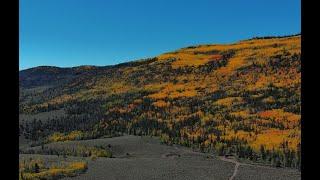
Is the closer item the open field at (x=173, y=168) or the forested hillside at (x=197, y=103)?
the open field at (x=173, y=168)

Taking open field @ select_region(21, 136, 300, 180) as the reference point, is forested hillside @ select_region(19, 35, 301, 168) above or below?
above

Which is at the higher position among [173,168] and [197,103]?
[197,103]

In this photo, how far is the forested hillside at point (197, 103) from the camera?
31328 millimetres

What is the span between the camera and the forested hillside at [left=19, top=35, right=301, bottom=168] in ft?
103

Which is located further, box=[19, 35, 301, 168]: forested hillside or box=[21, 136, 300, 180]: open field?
box=[19, 35, 301, 168]: forested hillside

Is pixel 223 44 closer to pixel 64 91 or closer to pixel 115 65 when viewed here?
pixel 115 65

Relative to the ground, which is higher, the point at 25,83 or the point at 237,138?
the point at 25,83

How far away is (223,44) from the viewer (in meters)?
87.1

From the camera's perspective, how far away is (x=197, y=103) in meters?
46.0

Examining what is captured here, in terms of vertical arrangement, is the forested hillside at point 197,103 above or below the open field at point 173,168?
above
